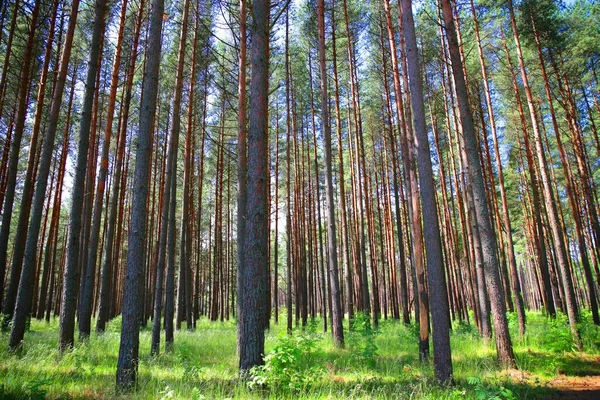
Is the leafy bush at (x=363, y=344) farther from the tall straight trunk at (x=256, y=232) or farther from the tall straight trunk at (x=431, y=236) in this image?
the tall straight trunk at (x=256, y=232)

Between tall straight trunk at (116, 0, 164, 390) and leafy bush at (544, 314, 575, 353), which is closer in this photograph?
tall straight trunk at (116, 0, 164, 390)

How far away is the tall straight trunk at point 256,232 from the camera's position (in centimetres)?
500

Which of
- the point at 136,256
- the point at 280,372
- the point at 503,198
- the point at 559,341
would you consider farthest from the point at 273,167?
the point at 280,372

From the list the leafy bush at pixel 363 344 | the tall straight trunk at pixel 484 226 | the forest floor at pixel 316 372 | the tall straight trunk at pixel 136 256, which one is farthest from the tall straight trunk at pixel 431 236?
the tall straight trunk at pixel 136 256

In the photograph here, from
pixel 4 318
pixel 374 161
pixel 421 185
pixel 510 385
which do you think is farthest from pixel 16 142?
pixel 374 161

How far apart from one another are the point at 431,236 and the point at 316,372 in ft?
10.5

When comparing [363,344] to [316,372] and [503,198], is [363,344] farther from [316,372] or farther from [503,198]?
[503,198]

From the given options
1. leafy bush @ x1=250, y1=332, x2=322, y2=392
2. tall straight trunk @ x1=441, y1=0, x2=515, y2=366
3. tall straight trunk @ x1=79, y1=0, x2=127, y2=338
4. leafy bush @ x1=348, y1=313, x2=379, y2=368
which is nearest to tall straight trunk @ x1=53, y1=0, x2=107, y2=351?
tall straight trunk @ x1=79, y1=0, x2=127, y2=338

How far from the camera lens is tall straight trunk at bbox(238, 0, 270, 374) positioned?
5.00 metres

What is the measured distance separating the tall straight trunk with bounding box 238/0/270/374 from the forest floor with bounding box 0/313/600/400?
1.12ft

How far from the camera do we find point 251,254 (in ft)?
16.8

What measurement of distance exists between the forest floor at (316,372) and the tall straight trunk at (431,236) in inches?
19.6

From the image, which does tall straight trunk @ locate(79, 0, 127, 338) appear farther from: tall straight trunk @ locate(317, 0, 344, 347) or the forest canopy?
tall straight trunk @ locate(317, 0, 344, 347)

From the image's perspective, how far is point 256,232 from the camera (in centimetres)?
514
